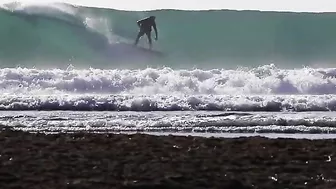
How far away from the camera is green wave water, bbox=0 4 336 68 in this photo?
22.4 metres

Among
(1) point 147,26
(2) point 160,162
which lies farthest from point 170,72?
(2) point 160,162

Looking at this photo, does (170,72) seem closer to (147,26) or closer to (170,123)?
(147,26)

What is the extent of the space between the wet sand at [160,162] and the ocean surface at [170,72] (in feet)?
5.78

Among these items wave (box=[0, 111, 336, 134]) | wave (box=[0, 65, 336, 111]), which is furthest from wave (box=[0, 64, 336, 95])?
wave (box=[0, 111, 336, 134])

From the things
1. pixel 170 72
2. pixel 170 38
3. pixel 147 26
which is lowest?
pixel 170 72

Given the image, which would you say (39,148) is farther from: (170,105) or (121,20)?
(121,20)

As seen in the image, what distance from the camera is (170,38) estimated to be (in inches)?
943

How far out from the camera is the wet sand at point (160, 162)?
4613 millimetres

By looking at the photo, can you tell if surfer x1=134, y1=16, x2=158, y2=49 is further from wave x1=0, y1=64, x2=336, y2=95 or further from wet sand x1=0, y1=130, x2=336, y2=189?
wet sand x1=0, y1=130, x2=336, y2=189

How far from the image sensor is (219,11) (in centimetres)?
2567

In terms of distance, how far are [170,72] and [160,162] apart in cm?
1166

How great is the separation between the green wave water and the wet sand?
585 inches

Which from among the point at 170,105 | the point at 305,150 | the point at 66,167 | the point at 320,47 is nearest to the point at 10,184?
the point at 66,167

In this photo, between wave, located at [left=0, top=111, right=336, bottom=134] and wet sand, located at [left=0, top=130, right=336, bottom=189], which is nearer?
wet sand, located at [left=0, top=130, right=336, bottom=189]
